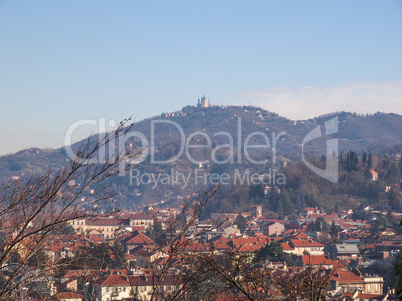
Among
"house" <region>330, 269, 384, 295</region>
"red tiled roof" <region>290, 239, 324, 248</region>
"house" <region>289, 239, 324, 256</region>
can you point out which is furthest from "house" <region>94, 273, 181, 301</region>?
"red tiled roof" <region>290, 239, 324, 248</region>

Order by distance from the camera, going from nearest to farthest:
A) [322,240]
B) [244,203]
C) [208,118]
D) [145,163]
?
[322,240], [244,203], [145,163], [208,118]

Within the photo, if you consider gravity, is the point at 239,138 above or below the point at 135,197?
above

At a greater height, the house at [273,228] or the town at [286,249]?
the town at [286,249]

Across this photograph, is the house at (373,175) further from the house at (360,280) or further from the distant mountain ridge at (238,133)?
the distant mountain ridge at (238,133)

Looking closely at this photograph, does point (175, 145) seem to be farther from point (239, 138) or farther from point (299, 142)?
point (299, 142)

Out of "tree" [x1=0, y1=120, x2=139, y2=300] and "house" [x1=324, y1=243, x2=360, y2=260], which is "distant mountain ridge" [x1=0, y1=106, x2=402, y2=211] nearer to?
"house" [x1=324, y1=243, x2=360, y2=260]

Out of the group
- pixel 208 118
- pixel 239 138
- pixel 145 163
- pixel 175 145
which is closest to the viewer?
pixel 145 163

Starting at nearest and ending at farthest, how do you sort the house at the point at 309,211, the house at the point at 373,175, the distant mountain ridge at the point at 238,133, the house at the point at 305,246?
the house at the point at 305,246 < the house at the point at 309,211 < the house at the point at 373,175 < the distant mountain ridge at the point at 238,133

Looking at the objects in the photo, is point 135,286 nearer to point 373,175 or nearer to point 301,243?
point 301,243

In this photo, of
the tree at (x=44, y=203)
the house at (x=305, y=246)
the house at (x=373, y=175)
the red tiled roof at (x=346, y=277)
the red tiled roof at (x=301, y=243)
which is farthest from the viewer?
the house at (x=373, y=175)

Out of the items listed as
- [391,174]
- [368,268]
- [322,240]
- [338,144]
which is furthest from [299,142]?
[368,268]

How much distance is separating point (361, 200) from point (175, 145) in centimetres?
7408

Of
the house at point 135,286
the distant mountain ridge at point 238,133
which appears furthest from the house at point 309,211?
the distant mountain ridge at point 238,133

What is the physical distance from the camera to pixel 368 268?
25984mm
